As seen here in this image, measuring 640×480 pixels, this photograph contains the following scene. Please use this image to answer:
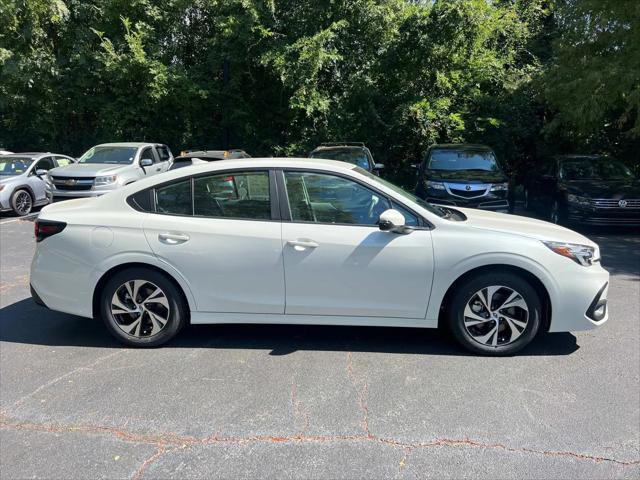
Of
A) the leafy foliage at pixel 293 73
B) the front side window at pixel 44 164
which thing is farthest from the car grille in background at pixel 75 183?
the leafy foliage at pixel 293 73

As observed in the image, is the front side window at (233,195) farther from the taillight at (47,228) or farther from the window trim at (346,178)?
the taillight at (47,228)

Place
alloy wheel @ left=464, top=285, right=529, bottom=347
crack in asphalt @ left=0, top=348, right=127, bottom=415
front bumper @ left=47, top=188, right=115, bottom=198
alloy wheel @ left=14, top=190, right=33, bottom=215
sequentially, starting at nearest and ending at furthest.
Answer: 1. crack in asphalt @ left=0, top=348, right=127, bottom=415
2. alloy wheel @ left=464, top=285, right=529, bottom=347
3. front bumper @ left=47, top=188, right=115, bottom=198
4. alloy wheel @ left=14, top=190, right=33, bottom=215

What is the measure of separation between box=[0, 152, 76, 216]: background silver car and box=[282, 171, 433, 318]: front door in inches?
411

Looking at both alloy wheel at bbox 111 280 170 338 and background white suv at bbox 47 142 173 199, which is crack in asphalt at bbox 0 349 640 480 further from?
background white suv at bbox 47 142 173 199

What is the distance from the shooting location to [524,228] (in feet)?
14.4

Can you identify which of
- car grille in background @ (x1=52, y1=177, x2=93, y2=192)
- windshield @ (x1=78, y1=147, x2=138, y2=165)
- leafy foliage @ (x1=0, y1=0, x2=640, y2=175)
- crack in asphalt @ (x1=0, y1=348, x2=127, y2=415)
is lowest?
crack in asphalt @ (x1=0, y1=348, x2=127, y2=415)

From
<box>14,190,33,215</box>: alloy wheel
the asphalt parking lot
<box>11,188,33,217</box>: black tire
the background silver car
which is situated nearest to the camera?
the asphalt parking lot

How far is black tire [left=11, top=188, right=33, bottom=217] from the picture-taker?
475 inches

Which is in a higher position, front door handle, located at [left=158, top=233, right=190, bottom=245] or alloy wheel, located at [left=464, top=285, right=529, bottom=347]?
front door handle, located at [left=158, top=233, right=190, bottom=245]

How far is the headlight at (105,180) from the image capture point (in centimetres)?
1136

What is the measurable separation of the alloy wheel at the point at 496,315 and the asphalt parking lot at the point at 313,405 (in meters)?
0.20

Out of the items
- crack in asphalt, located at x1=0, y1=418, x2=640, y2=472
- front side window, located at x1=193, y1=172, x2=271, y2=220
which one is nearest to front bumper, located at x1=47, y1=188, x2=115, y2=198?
front side window, located at x1=193, y1=172, x2=271, y2=220

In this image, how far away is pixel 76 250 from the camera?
4.35 m

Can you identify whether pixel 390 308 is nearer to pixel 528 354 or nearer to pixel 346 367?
pixel 346 367
